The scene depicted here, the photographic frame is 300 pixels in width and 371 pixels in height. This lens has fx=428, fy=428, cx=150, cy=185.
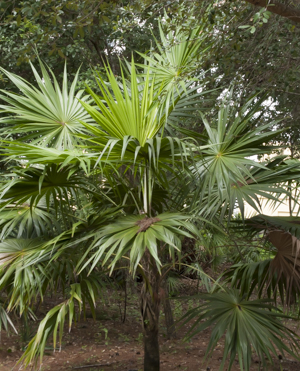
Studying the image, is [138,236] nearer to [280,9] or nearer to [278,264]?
[278,264]

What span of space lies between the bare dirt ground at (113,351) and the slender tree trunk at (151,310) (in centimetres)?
50

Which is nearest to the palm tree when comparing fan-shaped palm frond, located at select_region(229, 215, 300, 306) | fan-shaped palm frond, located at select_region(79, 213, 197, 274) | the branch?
fan-shaped palm frond, located at select_region(79, 213, 197, 274)

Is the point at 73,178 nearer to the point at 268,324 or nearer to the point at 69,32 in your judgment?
the point at 268,324

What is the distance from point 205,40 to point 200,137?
0.76 m

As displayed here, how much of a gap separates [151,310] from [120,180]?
1.04 meters

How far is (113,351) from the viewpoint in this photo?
17.0 ft

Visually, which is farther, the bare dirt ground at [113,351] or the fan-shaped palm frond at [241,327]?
the bare dirt ground at [113,351]

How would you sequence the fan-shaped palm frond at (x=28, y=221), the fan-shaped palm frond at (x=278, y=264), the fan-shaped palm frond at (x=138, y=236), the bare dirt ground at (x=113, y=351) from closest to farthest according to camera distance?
1. the fan-shaped palm frond at (x=138, y=236)
2. the fan-shaped palm frond at (x=278, y=264)
3. the fan-shaped palm frond at (x=28, y=221)
4. the bare dirt ground at (x=113, y=351)

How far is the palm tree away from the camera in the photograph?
275 cm

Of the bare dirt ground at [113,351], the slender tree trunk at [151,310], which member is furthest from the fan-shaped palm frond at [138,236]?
the bare dirt ground at [113,351]

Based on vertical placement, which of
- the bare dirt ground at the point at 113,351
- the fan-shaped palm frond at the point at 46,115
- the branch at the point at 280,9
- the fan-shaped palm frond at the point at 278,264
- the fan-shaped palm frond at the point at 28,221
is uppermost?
the branch at the point at 280,9

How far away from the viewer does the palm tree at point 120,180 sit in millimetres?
2748

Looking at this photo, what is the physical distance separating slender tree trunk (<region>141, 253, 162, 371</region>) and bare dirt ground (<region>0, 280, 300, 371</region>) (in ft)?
1.63

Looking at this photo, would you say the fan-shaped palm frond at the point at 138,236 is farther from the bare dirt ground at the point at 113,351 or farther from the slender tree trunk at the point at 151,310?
the bare dirt ground at the point at 113,351
